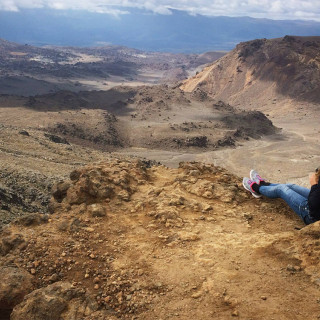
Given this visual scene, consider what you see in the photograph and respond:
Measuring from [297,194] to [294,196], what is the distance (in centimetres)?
7

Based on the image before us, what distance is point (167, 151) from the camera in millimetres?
31859

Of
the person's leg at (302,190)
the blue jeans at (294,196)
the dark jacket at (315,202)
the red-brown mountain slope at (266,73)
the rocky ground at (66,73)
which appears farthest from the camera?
the rocky ground at (66,73)

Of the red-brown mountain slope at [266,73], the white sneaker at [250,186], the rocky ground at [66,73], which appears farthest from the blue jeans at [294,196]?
the rocky ground at [66,73]

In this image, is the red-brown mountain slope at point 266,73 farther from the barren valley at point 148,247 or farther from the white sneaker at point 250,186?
the white sneaker at point 250,186

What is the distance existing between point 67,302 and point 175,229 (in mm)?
2052

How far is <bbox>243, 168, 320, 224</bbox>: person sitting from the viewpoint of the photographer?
5.10 metres

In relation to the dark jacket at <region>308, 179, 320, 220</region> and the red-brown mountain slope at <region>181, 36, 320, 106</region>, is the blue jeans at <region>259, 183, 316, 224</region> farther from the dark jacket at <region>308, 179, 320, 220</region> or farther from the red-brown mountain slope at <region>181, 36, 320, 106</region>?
the red-brown mountain slope at <region>181, 36, 320, 106</region>

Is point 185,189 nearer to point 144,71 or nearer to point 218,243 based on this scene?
point 218,243

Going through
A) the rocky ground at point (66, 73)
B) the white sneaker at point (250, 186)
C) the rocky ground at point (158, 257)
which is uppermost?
the white sneaker at point (250, 186)

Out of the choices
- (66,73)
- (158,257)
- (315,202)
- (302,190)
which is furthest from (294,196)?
(66,73)

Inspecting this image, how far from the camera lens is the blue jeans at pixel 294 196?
5.45 meters

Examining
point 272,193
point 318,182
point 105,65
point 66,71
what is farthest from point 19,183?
point 105,65

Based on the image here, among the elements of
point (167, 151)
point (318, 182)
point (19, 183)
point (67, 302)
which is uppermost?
point (318, 182)

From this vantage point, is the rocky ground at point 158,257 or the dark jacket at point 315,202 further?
the dark jacket at point 315,202
